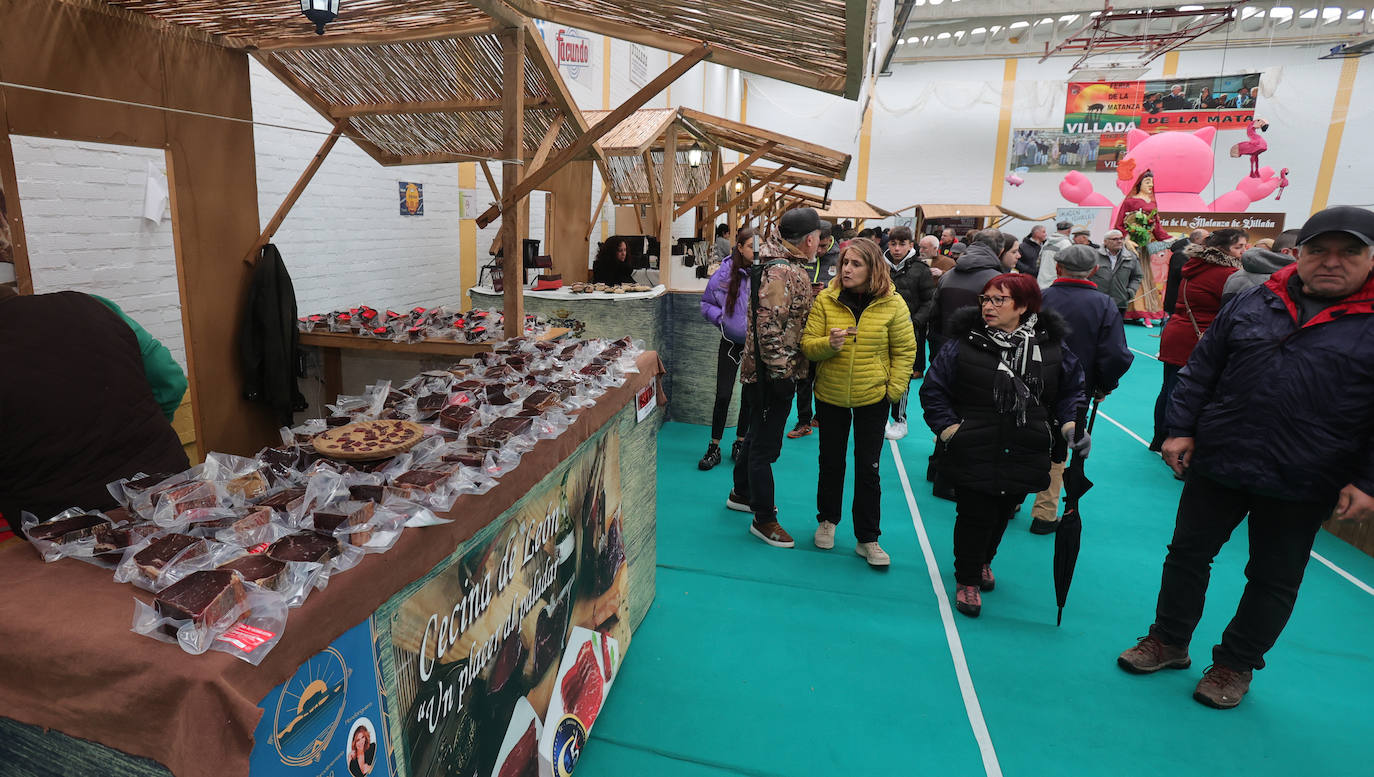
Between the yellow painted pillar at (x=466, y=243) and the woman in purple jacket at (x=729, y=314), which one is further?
the yellow painted pillar at (x=466, y=243)

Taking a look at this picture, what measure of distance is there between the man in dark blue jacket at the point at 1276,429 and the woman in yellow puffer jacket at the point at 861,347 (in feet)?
3.73

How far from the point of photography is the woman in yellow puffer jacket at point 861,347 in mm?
3285

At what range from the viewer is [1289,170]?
1912 centimetres

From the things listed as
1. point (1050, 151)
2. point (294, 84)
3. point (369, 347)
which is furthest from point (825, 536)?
point (1050, 151)

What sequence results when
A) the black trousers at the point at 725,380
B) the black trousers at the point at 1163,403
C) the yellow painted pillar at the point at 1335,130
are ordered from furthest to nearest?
the yellow painted pillar at the point at 1335,130 → the black trousers at the point at 1163,403 → the black trousers at the point at 725,380

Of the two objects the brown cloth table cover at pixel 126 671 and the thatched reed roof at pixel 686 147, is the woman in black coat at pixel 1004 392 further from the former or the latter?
the thatched reed roof at pixel 686 147

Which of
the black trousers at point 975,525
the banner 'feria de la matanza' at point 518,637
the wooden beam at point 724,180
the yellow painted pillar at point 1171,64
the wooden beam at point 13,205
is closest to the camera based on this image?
the banner 'feria de la matanza' at point 518,637

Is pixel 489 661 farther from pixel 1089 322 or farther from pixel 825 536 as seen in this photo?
pixel 1089 322

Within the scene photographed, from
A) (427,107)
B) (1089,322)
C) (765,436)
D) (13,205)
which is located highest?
(427,107)

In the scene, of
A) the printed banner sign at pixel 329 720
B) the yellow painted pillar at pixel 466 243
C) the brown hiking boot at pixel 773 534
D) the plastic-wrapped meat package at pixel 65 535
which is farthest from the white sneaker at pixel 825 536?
the yellow painted pillar at pixel 466 243

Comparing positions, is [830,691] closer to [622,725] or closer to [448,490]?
[622,725]

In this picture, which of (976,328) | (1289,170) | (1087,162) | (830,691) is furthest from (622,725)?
(1289,170)

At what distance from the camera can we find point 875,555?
12.0 ft

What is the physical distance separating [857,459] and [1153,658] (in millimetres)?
1447
